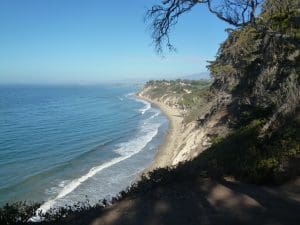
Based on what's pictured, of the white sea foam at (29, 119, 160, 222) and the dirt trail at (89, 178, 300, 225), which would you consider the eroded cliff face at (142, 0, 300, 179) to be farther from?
the white sea foam at (29, 119, 160, 222)

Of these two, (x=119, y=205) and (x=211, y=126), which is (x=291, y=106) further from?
(x=211, y=126)

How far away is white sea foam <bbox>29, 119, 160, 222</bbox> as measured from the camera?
25986 millimetres

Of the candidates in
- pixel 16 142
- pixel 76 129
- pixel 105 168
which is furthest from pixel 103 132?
pixel 105 168

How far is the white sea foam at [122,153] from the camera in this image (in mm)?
25986

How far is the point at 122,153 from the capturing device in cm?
4150

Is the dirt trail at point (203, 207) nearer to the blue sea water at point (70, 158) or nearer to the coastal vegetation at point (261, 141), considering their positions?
the coastal vegetation at point (261, 141)

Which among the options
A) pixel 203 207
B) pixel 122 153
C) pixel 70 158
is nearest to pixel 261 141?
pixel 203 207

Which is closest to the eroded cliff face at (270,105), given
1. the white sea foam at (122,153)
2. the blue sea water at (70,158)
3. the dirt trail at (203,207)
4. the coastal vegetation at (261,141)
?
the coastal vegetation at (261,141)

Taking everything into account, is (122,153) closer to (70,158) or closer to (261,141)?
(70,158)

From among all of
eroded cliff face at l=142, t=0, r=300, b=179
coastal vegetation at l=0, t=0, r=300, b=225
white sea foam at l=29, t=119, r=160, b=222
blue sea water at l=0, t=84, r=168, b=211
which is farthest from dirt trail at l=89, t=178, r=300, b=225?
blue sea water at l=0, t=84, r=168, b=211

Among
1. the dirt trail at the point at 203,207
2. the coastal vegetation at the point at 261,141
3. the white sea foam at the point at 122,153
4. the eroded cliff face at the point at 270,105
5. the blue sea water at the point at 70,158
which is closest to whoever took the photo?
the dirt trail at the point at 203,207

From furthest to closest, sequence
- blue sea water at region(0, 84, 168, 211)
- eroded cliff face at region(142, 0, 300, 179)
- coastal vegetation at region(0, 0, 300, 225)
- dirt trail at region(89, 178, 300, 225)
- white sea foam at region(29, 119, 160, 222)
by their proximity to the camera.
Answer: blue sea water at region(0, 84, 168, 211) → white sea foam at region(29, 119, 160, 222) → eroded cliff face at region(142, 0, 300, 179) → coastal vegetation at region(0, 0, 300, 225) → dirt trail at region(89, 178, 300, 225)

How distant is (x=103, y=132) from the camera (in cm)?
5650

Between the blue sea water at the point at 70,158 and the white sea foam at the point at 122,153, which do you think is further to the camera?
the blue sea water at the point at 70,158
